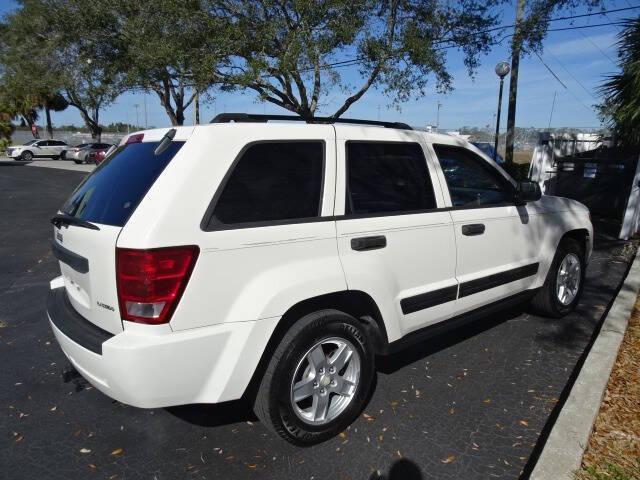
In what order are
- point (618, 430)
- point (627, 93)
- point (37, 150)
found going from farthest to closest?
point (37, 150) < point (627, 93) < point (618, 430)

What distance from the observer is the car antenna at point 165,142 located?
2.55 metres

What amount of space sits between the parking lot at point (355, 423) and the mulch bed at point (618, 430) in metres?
0.28

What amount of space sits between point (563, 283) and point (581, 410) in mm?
2040

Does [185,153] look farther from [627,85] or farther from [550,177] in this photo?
[550,177]

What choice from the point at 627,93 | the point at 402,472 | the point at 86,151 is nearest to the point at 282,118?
the point at 402,472

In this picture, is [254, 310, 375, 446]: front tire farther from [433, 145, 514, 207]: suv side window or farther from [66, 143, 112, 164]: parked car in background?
[66, 143, 112, 164]: parked car in background

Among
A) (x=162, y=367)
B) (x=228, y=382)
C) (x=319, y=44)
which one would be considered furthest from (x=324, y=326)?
(x=319, y=44)

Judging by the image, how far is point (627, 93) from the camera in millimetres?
8055

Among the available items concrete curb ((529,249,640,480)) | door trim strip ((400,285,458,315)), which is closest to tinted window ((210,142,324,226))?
door trim strip ((400,285,458,315))

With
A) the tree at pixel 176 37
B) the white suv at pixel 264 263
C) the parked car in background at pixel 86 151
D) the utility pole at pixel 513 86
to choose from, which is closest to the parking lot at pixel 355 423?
the white suv at pixel 264 263

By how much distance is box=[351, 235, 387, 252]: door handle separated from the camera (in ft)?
9.29

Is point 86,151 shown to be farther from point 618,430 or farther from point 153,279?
point 618,430

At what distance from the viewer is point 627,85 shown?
8078 millimetres

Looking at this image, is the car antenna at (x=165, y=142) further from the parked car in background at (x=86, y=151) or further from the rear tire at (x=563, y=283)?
the parked car in background at (x=86, y=151)
